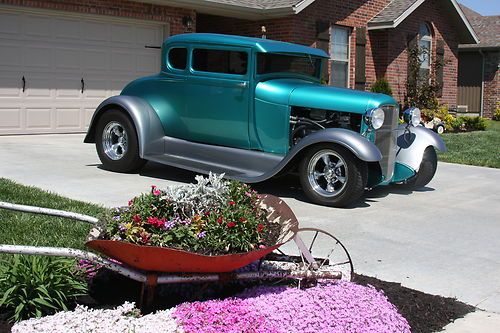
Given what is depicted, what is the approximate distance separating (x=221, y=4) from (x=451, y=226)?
9369mm

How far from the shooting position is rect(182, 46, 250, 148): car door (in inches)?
314

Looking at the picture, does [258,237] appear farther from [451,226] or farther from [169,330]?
[451,226]

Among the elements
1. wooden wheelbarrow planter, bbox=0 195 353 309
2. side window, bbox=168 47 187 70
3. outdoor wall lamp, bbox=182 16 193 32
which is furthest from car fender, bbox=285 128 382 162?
outdoor wall lamp, bbox=182 16 193 32

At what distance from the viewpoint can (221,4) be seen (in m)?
14.5

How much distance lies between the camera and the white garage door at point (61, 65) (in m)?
12.3

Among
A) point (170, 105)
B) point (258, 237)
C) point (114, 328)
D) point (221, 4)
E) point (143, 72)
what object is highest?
point (221, 4)

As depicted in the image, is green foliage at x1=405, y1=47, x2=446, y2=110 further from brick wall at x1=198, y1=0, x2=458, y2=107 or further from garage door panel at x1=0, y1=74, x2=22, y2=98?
garage door panel at x1=0, y1=74, x2=22, y2=98

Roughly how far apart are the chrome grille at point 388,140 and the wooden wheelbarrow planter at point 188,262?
362cm

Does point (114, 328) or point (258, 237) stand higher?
point (258, 237)

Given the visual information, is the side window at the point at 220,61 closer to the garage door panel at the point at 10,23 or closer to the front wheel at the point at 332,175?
the front wheel at the point at 332,175

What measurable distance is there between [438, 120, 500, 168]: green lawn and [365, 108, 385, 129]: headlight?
487 centimetres

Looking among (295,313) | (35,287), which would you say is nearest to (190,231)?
(295,313)

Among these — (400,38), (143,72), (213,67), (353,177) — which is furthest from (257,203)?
(400,38)

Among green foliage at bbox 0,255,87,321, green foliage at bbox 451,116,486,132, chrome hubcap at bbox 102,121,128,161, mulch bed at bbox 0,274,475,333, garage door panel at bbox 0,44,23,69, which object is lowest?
mulch bed at bbox 0,274,475,333
